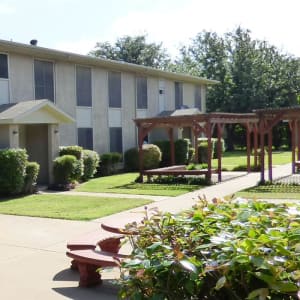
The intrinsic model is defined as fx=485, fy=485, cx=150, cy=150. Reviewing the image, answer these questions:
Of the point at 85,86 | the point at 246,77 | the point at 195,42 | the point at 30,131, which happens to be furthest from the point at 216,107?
the point at 30,131

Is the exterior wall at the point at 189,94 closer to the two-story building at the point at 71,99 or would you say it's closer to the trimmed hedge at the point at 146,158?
the two-story building at the point at 71,99

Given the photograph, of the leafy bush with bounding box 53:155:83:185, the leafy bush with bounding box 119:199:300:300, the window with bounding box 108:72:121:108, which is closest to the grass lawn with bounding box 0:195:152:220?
the leafy bush with bounding box 53:155:83:185

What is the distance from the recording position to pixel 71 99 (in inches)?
832

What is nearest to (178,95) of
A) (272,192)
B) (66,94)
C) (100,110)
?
(100,110)

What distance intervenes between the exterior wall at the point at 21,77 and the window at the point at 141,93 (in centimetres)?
758

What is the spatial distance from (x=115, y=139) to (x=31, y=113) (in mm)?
7592

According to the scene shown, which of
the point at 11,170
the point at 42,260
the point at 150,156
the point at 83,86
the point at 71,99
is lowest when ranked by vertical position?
the point at 42,260

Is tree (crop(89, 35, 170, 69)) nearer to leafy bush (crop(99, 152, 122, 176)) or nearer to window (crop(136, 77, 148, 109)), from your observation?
window (crop(136, 77, 148, 109))

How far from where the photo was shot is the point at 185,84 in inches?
1206

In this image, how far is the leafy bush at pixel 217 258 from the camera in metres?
2.71

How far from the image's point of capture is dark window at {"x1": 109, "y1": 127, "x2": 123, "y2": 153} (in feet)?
77.4

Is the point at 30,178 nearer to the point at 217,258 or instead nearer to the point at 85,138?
the point at 85,138

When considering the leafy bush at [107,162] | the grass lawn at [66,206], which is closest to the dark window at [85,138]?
the leafy bush at [107,162]

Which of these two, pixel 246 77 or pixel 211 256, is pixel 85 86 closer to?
pixel 211 256
